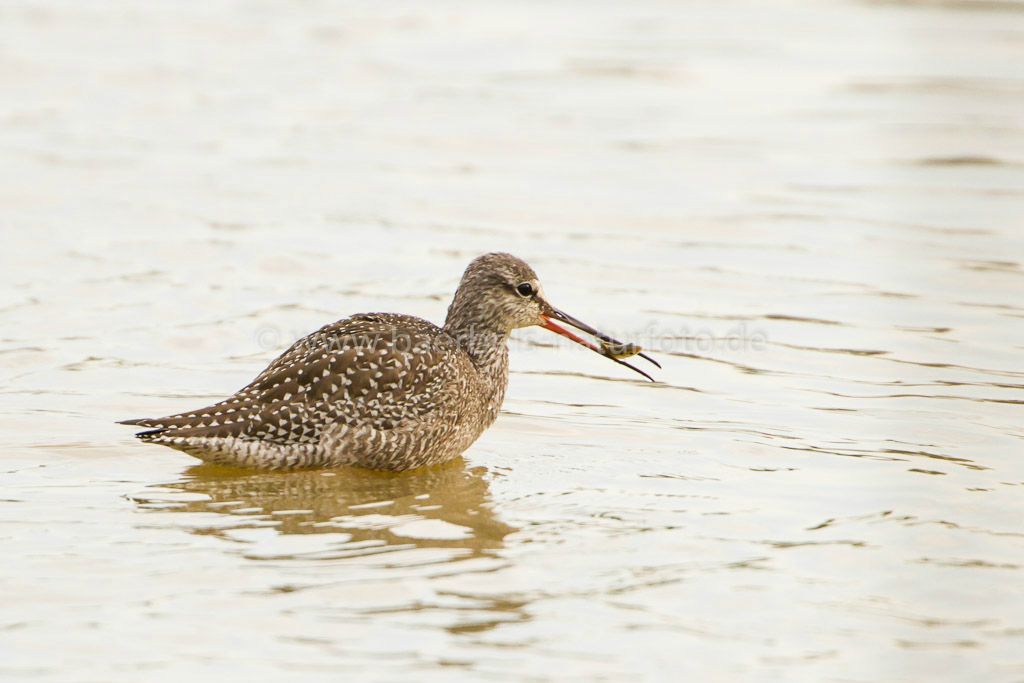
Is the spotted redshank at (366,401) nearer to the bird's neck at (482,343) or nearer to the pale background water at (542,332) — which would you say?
the bird's neck at (482,343)

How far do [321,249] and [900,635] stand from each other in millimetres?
7889

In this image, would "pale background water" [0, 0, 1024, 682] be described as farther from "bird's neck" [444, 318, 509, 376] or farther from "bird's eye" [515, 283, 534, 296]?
"bird's eye" [515, 283, 534, 296]

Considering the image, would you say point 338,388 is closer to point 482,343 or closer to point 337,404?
point 337,404

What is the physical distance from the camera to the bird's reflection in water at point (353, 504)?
7602 millimetres

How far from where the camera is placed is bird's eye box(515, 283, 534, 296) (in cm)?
936

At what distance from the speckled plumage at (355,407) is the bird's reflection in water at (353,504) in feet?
0.38

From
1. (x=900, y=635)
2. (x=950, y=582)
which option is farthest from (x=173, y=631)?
(x=950, y=582)

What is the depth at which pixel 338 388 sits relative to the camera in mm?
8562

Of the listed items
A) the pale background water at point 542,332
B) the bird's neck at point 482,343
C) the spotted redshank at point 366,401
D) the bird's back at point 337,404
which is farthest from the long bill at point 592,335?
the bird's back at point 337,404

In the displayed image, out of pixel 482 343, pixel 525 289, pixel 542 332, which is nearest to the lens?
pixel 525 289

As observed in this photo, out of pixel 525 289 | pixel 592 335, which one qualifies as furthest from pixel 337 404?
pixel 592 335

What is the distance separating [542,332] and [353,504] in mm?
4191

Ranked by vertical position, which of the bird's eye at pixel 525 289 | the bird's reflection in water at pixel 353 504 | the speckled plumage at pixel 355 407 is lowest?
the bird's reflection in water at pixel 353 504

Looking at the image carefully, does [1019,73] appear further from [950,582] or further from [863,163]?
[950,582]
